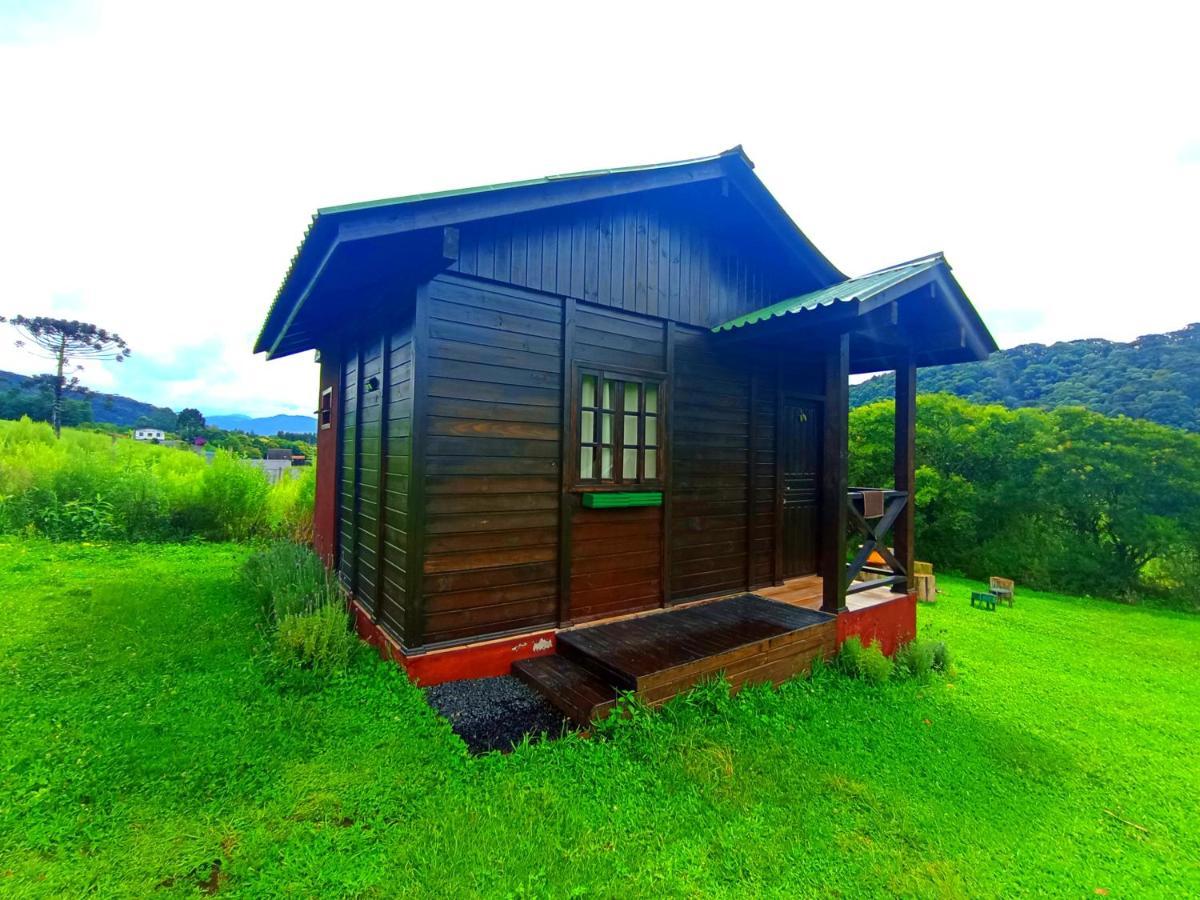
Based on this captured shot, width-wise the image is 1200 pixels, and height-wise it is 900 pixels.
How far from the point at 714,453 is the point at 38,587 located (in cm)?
752

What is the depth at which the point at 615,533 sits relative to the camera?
169 inches

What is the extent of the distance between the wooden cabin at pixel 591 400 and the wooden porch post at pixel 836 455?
2 cm

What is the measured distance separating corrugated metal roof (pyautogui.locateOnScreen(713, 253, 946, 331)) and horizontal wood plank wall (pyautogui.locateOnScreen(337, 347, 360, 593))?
382 centimetres

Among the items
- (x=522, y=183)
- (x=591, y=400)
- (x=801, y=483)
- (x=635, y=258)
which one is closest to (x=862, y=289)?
(x=635, y=258)

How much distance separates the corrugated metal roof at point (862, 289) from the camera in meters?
3.72

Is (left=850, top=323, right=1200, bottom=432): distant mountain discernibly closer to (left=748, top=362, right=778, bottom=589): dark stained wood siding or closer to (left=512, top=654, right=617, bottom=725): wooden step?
(left=748, top=362, right=778, bottom=589): dark stained wood siding

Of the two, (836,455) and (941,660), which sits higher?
(836,455)

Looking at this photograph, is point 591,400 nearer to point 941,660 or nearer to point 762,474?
point 762,474

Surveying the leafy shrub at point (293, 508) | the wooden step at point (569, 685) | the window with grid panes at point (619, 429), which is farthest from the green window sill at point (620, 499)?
A: the leafy shrub at point (293, 508)

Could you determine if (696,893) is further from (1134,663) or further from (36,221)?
(36,221)

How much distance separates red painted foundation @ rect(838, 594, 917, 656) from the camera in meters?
4.48

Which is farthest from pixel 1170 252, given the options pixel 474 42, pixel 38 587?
pixel 38 587

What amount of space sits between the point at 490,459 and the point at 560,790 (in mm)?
2153

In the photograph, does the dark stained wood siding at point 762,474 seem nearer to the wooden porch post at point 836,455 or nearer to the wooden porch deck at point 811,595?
the wooden porch deck at point 811,595
